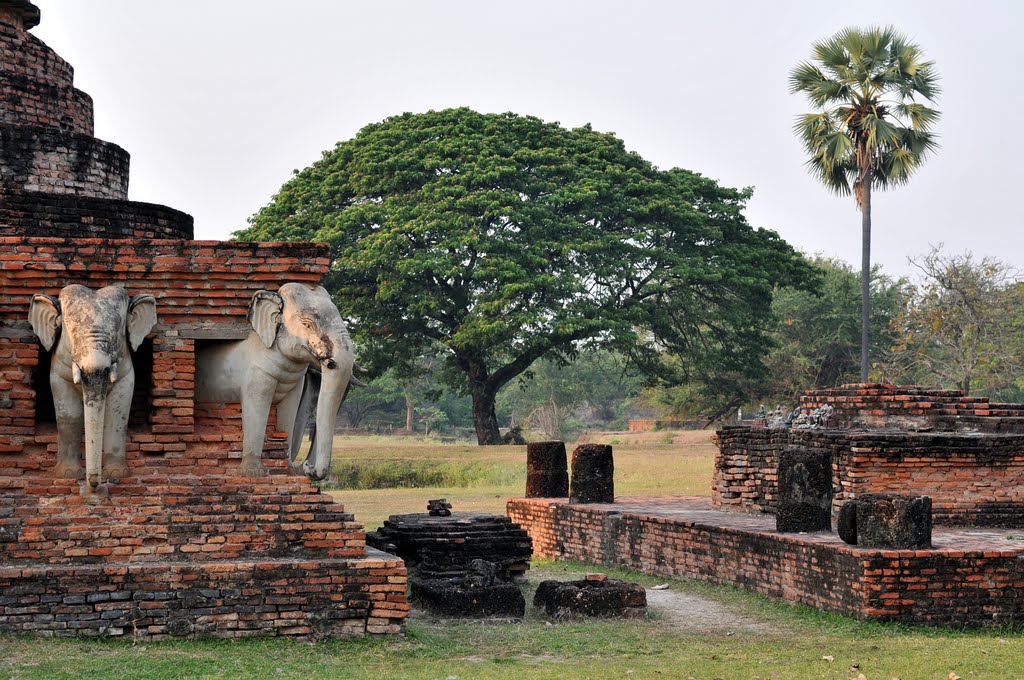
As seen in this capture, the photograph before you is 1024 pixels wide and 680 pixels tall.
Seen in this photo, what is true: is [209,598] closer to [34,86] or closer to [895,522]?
[895,522]

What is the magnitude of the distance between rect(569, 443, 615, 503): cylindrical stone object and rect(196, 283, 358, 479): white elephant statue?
7385mm

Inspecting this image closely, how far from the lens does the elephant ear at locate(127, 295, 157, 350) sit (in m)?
8.27

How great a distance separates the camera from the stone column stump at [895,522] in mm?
9742

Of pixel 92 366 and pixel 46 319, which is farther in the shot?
pixel 46 319

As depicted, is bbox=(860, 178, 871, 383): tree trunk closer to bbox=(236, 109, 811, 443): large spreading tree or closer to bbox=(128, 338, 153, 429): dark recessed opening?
bbox=(236, 109, 811, 443): large spreading tree

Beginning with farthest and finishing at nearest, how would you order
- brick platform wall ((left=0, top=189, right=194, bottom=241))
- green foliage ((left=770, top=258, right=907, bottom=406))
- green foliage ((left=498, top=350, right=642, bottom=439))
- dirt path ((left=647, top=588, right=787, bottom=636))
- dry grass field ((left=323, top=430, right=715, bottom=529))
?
green foliage ((left=498, top=350, right=642, bottom=439)), green foliage ((left=770, top=258, right=907, bottom=406)), dry grass field ((left=323, top=430, right=715, bottom=529)), dirt path ((left=647, top=588, right=787, bottom=636)), brick platform wall ((left=0, top=189, right=194, bottom=241))

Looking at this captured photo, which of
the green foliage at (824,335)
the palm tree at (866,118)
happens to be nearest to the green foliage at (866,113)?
the palm tree at (866,118)

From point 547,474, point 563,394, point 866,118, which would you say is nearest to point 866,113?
point 866,118

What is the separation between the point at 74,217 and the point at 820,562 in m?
6.42

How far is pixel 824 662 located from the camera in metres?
8.20

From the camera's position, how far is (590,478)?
617 inches

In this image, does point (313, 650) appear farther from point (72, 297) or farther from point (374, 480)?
point (374, 480)

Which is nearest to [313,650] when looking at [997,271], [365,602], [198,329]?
[365,602]

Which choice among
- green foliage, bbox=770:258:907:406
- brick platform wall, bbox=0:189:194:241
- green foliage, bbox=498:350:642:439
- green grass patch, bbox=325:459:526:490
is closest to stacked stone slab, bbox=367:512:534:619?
brick platform wall, bbox=0:189:194:241
